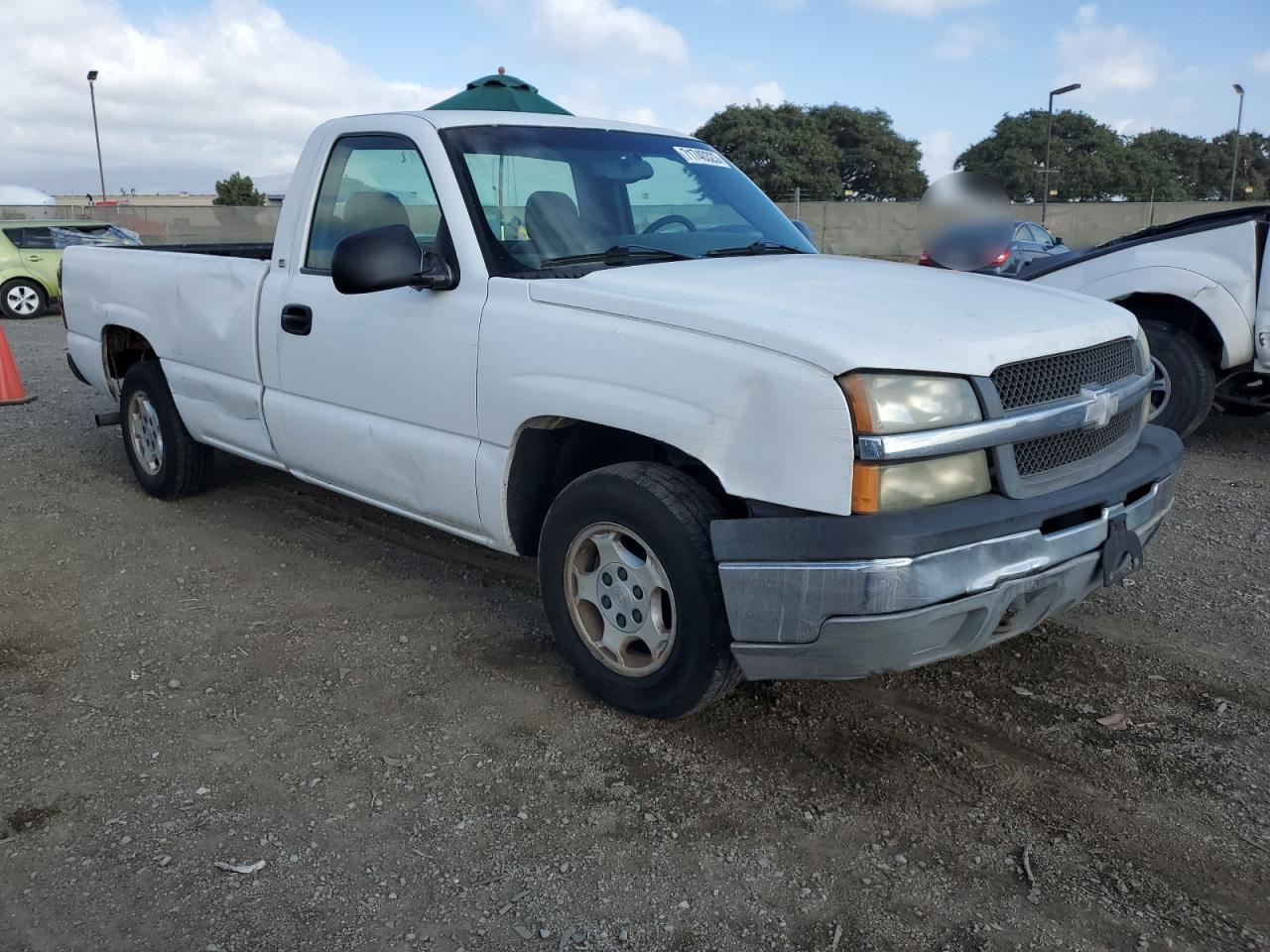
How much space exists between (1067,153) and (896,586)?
144ft

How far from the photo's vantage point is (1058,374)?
10.0 feet

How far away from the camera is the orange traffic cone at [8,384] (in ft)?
28.3

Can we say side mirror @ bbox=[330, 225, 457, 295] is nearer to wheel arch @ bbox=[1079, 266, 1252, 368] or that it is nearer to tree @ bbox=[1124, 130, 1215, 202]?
wheel arch @ bbox=[1079, 266, 1252, 368]

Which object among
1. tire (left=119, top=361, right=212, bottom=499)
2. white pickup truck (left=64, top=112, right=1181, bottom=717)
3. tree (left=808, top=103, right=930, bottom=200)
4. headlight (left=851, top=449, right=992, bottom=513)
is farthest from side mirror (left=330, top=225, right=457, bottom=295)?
tree (left=808, top=103, right=930, bottom=200)

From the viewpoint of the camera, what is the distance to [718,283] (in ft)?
10.7

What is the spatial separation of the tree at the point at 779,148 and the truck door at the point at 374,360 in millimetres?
57504

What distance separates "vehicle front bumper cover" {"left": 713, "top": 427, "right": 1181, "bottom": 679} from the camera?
2.66 metres

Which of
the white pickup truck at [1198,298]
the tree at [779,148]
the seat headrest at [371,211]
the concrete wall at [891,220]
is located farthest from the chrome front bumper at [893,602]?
the tree at [779,148]

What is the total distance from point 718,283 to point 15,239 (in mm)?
16065

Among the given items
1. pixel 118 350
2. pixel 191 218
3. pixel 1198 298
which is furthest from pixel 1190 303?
pixel 191 218

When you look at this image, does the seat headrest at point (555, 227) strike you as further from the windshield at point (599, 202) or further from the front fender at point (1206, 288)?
the front fender at point (1206, 288)

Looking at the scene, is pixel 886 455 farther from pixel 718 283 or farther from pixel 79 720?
pixel 79 720

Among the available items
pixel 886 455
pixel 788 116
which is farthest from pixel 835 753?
pixel 788 116

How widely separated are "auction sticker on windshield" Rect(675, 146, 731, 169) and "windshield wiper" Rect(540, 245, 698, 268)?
0.82 meters
